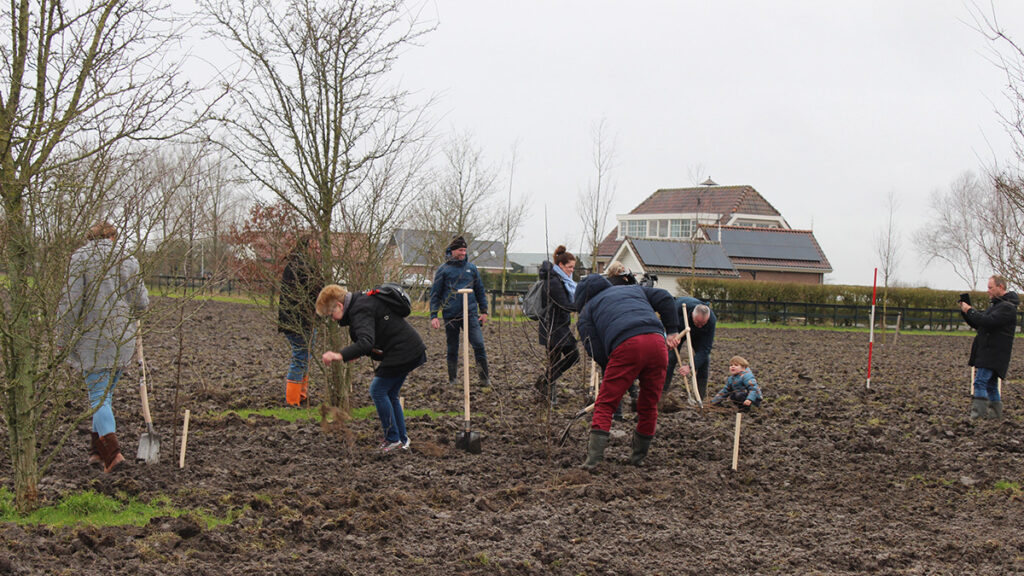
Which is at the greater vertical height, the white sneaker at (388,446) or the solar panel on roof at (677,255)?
the solar panel on roof at (677,255)

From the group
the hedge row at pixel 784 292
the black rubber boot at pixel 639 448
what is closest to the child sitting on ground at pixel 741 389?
the black rubber boot at pixel 639 448

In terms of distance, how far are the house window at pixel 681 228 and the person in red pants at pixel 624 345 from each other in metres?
44.4

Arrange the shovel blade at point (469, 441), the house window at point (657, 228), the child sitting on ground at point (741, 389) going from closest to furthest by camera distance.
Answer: the shovel blade at point (469, 441) → the child sitting on ground at point (741, 389) → the house window at point (657, 228)

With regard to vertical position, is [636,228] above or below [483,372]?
above

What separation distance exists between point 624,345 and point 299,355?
3619 mm

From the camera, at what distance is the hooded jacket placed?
251 inches

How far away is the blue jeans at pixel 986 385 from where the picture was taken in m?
9.37

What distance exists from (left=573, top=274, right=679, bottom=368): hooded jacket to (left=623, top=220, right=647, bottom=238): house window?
48899 mm

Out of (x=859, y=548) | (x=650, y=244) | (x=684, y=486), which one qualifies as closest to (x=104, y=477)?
(x=684, y=486)

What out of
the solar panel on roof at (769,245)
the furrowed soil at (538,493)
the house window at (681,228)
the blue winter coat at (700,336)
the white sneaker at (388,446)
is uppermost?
the house window at (681,228)

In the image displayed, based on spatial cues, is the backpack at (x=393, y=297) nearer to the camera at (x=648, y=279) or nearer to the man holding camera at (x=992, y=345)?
the camera at (x=648, y=279)

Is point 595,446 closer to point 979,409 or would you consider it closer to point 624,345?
point 624,345

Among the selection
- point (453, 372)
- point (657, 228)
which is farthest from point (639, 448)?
point (657, 228)

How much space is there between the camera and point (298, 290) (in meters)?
7.66
